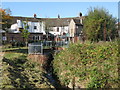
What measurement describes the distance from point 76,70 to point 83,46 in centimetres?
240

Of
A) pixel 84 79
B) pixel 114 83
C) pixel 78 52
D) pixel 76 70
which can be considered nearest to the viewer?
pixel 114 83

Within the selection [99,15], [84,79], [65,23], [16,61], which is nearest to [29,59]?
[16,61]

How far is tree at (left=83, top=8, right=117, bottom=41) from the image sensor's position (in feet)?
82.6

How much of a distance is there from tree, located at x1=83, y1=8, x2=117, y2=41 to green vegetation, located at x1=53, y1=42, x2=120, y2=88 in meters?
11.8

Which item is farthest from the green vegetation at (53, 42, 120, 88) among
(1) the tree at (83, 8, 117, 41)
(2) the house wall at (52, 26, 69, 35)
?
(2) the house wall at (52, 26, 69, 35)

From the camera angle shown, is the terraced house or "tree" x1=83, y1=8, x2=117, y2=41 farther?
the terraced house

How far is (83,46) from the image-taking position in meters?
13.3

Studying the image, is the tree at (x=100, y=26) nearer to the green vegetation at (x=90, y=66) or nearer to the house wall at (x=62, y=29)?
the green vegetation at (x=90, y=66)

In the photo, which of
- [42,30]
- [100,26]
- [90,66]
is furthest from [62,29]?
[90,66]

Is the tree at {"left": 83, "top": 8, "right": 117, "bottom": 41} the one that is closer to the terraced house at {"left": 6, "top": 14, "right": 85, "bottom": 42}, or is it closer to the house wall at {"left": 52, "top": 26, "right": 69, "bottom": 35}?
the terraced house at {"left": 6, "top": 14, "right": 85, "bottom": 42}

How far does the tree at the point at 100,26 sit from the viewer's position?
25188 mm

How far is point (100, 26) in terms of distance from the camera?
25734mm

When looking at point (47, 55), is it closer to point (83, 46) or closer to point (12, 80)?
point (83, 46)

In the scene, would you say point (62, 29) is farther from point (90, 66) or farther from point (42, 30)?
point (90, 66)
